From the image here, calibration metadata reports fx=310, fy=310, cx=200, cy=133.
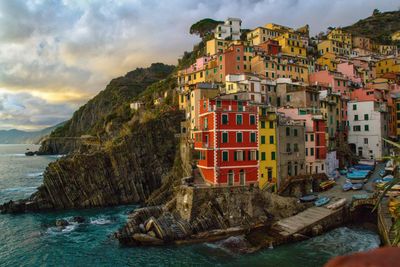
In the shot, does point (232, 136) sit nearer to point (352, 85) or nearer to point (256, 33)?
point (352, 85)

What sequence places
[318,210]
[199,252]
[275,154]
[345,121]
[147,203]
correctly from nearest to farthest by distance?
[199,252], [318,210], [275,154], [147,203], [345,121]

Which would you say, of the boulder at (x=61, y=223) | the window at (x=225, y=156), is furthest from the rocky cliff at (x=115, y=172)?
the window at (x=225, y=156)

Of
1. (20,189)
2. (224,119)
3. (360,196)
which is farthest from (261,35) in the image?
(20,189)

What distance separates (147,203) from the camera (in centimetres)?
5262

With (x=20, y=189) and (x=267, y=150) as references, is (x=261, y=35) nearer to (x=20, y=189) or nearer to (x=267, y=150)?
(x=267, y=150)

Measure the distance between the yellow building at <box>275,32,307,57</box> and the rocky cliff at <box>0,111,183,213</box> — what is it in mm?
43296

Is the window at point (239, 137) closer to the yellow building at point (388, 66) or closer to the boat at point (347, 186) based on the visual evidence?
the boat at point (347, 186)

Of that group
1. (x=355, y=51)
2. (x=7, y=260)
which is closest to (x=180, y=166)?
(x=7, y=260)

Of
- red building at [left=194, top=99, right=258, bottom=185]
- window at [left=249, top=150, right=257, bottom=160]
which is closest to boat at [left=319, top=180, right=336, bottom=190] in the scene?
red building at [left=194, top=99, right=258, bottom=185]

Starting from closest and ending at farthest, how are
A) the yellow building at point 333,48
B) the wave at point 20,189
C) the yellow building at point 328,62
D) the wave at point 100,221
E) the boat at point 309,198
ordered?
the boat at point 309,198, the wave at point 100,221, the wave at point 20,189, the yellow building at point 328,62, the yellow building at point 333,48

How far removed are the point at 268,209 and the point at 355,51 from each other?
9309 centimetres

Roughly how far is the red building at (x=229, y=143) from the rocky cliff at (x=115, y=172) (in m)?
21.0

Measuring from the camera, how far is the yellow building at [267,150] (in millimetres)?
44719

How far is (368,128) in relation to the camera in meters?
63.1
